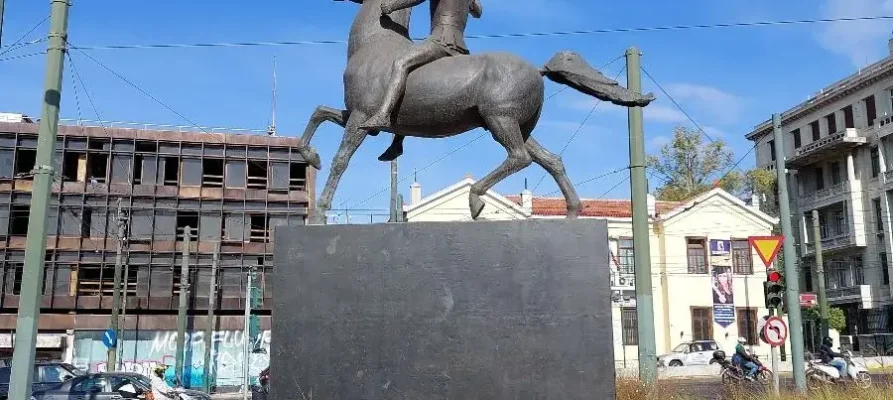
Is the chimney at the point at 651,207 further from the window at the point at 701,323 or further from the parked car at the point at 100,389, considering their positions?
the parked car at the point at 100,389

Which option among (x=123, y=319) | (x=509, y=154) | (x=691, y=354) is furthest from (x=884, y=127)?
(x=509, y=154)

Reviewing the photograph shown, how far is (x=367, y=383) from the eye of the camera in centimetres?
621

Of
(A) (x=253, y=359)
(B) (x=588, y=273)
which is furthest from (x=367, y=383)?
(A) (x=253, y=359)

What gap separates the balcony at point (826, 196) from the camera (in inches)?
A: 1789

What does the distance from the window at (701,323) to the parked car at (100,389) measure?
26082 mm

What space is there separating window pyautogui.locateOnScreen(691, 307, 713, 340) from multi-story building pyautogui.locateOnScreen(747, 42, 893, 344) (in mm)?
9685

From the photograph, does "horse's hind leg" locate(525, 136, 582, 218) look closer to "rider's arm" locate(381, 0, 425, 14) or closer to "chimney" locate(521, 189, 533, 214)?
"rider's arm" locate(381, 0, 425, 14)

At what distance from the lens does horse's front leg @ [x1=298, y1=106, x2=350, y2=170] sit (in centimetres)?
757

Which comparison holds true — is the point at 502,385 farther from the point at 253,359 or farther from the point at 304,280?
the point at 253,359

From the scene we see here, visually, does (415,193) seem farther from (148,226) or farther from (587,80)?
(587,80)

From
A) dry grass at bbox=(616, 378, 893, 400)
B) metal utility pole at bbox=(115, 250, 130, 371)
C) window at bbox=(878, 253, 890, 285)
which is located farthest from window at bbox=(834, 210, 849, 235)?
dry grass at bbox=(616, 378, 893, 400)

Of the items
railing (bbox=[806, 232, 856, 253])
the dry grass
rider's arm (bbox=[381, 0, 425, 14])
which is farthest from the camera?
railing (bbox=[806, 232, 856, 253])

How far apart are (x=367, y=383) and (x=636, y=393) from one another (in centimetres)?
557

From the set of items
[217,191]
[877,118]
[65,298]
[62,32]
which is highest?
[877,118]
